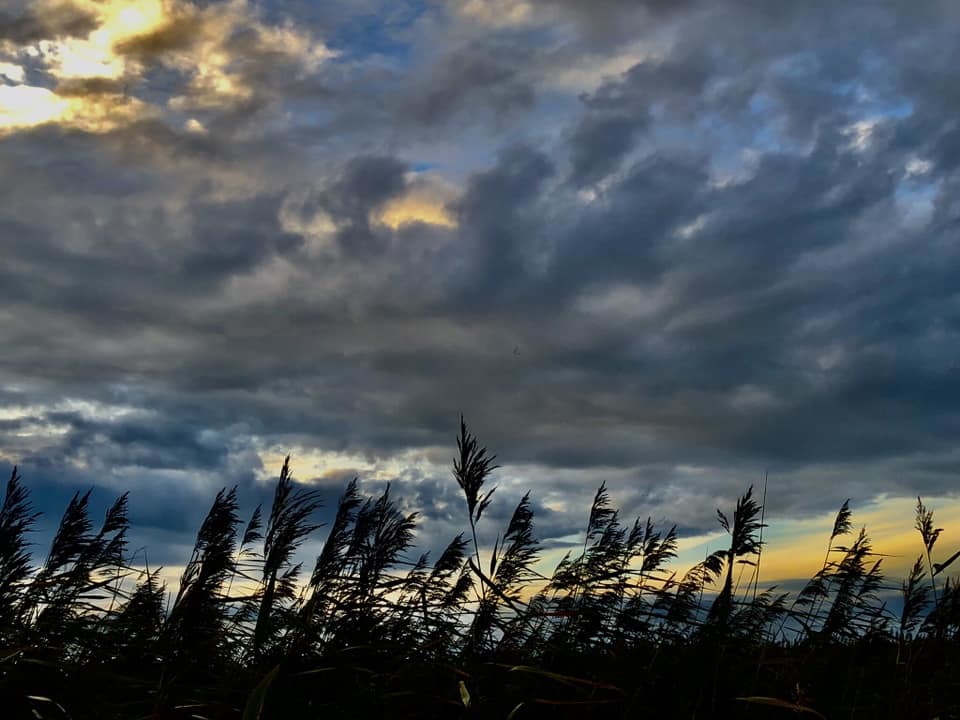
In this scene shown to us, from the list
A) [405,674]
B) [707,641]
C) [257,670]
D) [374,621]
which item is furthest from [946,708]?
[257,670]

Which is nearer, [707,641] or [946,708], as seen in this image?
[946,708]

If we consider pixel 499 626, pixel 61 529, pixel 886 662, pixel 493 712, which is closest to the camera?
pixel 493 712

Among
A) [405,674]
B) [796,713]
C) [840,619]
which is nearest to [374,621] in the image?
[405,674]

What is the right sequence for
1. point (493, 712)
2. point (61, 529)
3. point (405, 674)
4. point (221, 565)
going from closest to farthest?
point (221, 565)
point (493, 712)
point (405, 674)
point (61, 529)

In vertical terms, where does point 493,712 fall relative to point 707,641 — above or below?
below

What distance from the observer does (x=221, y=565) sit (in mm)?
3744

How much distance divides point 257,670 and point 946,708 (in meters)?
3.62

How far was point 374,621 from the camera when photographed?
5598 millimetres

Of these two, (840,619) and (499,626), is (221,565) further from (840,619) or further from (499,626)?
(840,619)

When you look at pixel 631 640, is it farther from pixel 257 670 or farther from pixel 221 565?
pixel 221 565

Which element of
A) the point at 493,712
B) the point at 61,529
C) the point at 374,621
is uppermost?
the point at 61,529

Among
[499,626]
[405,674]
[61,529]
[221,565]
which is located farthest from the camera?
[61,529]

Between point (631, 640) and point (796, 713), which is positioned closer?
point (796, 713)

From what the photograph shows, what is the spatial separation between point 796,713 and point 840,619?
253 cm
